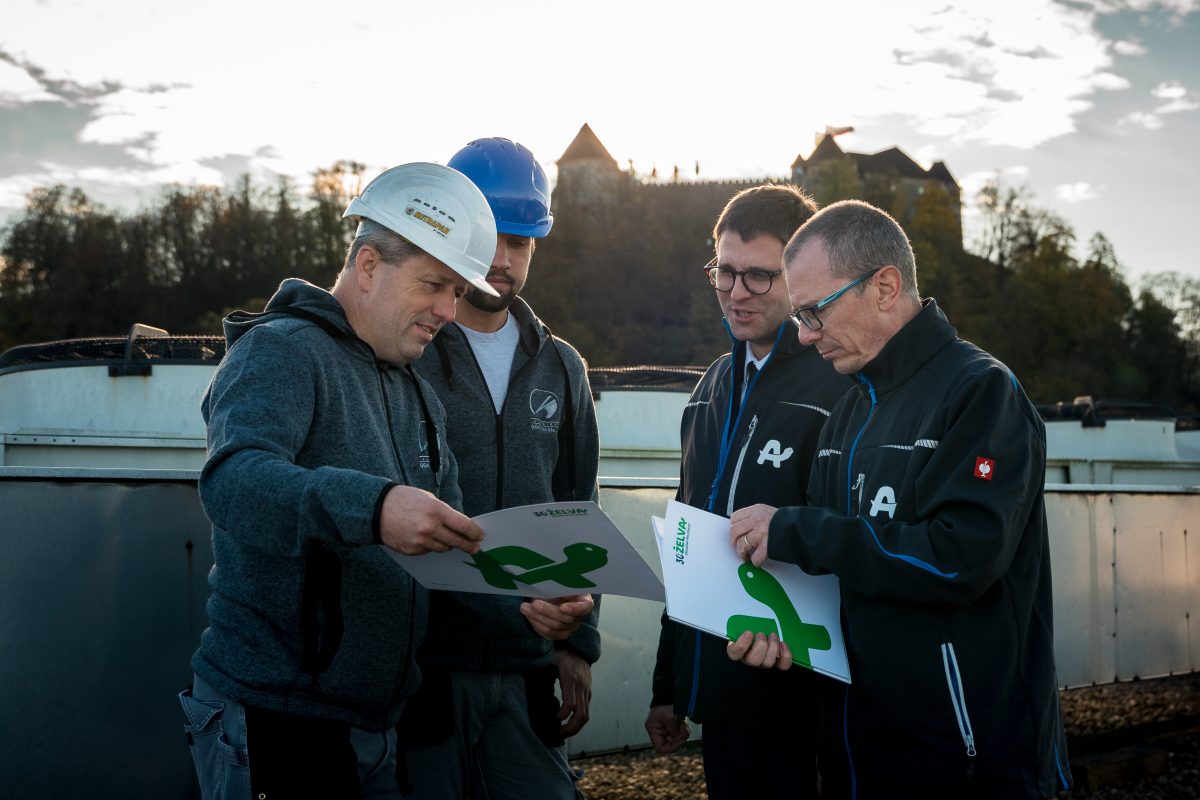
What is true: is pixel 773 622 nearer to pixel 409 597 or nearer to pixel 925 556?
pixel 925 556

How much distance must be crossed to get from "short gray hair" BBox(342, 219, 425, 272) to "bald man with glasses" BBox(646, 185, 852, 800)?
108cm

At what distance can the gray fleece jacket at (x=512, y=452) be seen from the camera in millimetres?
2881

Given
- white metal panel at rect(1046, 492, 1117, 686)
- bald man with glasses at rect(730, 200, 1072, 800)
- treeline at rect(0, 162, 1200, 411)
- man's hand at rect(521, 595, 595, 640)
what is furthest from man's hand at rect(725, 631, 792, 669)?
treeline at rect(0, 162, 1200, 411)

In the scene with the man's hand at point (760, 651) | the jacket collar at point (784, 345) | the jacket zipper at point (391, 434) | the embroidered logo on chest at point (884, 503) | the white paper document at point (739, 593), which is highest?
the jacket collar at point (784, 345)

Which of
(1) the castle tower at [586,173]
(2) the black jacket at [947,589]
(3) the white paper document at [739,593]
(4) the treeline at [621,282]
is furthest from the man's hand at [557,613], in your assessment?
(1) the castle tower at [586,173]

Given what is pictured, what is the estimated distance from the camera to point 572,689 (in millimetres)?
3072

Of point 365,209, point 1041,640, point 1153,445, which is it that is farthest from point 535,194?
point 1153,445

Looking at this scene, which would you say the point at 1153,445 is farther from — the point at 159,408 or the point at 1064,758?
the point at 1064,758

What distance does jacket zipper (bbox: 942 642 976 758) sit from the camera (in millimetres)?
2340

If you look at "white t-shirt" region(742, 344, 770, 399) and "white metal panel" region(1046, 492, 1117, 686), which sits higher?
"white t-shirt" region(742, 344, 770, 399)

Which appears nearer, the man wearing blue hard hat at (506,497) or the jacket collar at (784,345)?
the man wearing blue hard hat at (506,497)

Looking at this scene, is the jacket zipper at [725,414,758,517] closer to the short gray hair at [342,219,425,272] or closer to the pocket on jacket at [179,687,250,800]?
the short gray hair at [342,219,425,272]

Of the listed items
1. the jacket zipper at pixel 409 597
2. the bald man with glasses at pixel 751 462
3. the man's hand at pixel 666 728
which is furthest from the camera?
the man's hand at pixel 666 728

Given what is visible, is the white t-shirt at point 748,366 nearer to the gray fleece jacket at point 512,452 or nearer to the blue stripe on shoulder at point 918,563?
the gray fleece jacket at point 512,452
